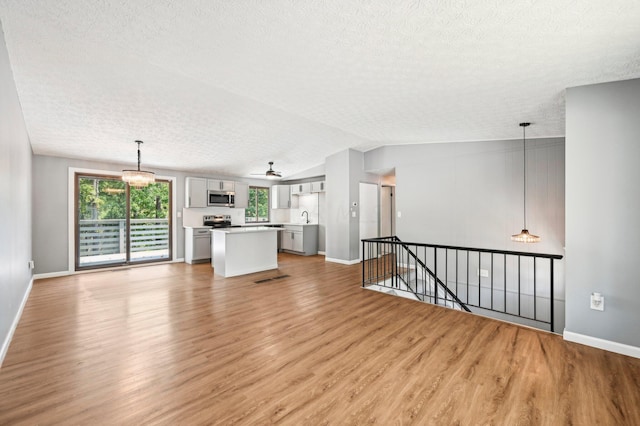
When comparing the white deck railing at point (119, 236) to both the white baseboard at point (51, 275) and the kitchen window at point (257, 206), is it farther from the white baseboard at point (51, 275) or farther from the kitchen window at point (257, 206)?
the kitchen window at point (257, 206)

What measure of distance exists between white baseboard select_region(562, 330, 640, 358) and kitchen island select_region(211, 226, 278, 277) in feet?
16.1

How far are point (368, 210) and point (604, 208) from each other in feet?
16.0

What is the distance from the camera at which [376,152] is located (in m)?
6.92

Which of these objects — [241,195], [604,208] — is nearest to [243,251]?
[241,195]

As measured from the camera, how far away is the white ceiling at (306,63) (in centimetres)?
187

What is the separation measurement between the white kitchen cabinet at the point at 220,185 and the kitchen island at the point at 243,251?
2073mm

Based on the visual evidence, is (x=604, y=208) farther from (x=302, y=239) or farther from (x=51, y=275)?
(x=51, y=275)

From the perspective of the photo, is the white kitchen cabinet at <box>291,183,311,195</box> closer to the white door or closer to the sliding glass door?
the white door

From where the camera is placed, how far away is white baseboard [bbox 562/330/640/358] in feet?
8.27

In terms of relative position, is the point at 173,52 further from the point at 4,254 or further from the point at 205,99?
the point at 4,254

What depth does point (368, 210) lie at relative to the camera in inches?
288

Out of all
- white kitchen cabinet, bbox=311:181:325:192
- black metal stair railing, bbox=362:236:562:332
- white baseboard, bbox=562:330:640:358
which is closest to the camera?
white baseboard, bbox=562:330:640:358

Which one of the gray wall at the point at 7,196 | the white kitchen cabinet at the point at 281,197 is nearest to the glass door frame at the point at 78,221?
the gray wall at the point at 7,196

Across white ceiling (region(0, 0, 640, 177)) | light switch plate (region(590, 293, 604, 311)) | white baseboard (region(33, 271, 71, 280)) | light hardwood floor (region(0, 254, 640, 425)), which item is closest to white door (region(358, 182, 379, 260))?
white ceiling (region(0, 0, 640, 177))
